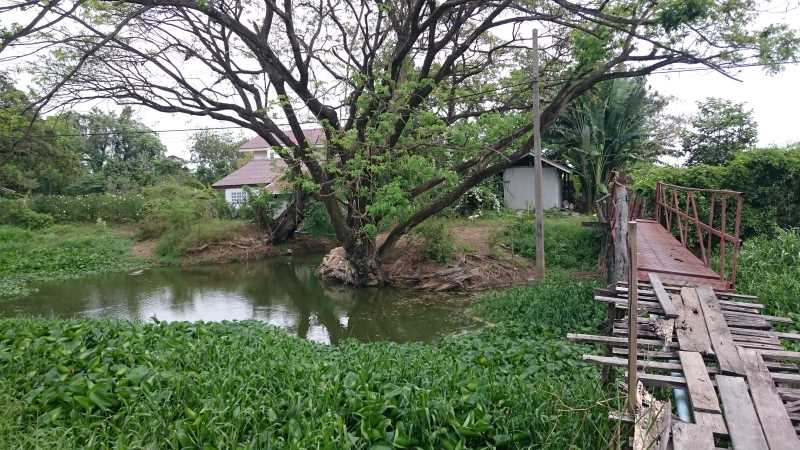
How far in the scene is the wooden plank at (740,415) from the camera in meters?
2.33

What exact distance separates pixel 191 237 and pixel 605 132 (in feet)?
53.3

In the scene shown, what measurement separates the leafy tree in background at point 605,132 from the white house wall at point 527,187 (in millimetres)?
1395

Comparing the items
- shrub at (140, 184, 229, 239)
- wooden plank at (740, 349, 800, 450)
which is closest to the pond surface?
shrub at (140, 184, 229, 239)

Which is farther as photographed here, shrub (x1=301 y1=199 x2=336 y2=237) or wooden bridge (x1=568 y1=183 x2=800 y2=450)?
shrub (x1=301 y1=199 x2=336 y2=237)

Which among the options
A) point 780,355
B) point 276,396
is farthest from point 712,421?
point 276,396

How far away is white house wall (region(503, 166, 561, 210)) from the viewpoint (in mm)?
21625

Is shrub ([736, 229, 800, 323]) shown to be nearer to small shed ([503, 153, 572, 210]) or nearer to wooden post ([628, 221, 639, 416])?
wooden post ([628, 221, 639, 416])

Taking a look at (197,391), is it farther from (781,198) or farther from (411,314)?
(781,198)

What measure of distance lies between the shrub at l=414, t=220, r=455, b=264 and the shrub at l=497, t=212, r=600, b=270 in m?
1.89

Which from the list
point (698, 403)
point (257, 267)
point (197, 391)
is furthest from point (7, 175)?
point (698, 403)

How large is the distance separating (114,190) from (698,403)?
35614 mm

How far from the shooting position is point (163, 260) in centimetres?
1758

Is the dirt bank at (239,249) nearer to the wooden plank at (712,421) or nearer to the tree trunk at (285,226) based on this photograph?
the tree trunk at (285,226)

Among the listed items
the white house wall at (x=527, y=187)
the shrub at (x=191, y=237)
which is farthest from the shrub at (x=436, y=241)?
the shrub at (x=191, y=237)
